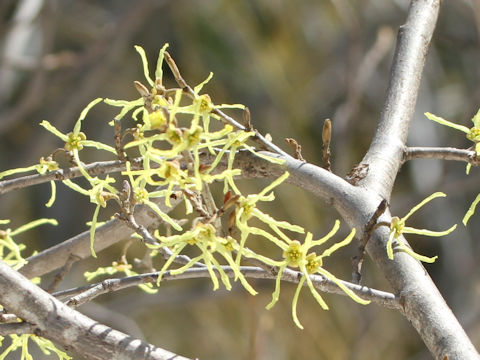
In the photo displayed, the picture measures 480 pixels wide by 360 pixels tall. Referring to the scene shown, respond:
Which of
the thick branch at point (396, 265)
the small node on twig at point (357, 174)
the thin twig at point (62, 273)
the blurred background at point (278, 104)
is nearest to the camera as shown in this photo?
the thick branch at point (396, 265)

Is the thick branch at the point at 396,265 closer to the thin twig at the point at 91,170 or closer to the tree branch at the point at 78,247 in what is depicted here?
the thin twig at the point at 91,170

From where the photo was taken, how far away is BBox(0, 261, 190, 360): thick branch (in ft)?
1.38

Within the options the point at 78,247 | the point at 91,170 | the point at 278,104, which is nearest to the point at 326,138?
the point at 91,170

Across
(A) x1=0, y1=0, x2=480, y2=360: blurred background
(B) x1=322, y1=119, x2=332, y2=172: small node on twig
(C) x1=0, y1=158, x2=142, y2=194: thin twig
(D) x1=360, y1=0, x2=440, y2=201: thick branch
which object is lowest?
(C) x1=0, y1=158, x2=142, y2=194: thin twig

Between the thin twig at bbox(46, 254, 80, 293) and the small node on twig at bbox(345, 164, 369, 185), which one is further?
the thin twig at bbox(46, 254, 80, 293)

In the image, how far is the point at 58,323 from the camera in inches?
16.8

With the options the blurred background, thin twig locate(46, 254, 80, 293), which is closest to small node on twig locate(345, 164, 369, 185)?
thin twig locate(46, 254, 80, 293)

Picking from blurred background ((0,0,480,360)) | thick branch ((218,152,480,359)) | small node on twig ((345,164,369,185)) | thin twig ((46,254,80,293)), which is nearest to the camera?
thick branch ((218,152,480,359))

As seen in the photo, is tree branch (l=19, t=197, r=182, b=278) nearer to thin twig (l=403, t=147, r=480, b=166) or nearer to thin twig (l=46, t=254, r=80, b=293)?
thin twig (l=46, t=254, r=80, b=293)

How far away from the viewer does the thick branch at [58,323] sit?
1.38ft

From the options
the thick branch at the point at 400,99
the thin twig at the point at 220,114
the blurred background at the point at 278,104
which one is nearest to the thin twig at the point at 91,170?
the thin twig at the point at 220,114

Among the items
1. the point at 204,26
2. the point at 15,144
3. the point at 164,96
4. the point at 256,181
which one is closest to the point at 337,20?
the point at 204,26

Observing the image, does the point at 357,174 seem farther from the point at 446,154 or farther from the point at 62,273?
the point at 62,273

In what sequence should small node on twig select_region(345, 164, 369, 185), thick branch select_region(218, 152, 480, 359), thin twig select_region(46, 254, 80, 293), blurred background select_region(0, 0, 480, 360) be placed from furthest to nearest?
blurred background select_region(0, 0, 480, 360) → thin twig select_region(46, 254, 80, 293) → small node on twig select_region(345, 164, 369, 185) → thick branch select_region(218, 152, 480, 359)
